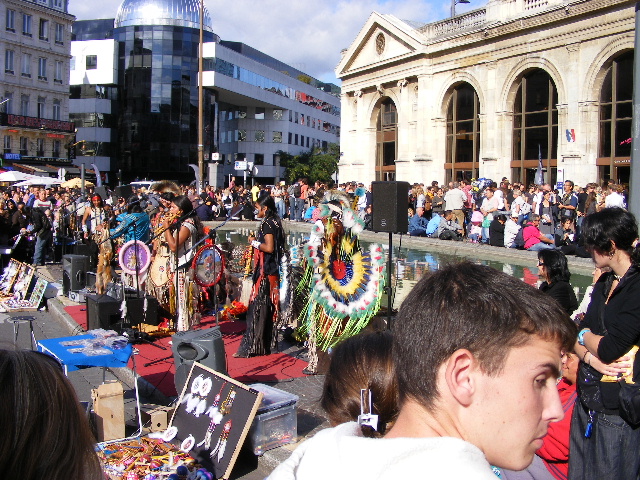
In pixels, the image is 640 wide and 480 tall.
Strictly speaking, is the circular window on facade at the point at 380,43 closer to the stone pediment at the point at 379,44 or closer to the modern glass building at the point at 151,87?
the stone pediment at the point at 379,44

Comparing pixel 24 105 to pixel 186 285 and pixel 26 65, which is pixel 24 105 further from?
pixel 186 285

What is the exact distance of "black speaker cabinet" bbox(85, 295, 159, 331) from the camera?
30.7 ft

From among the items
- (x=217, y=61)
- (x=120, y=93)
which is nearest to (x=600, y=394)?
(x=217, y=61)

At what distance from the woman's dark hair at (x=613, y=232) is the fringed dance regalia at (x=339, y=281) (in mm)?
4205

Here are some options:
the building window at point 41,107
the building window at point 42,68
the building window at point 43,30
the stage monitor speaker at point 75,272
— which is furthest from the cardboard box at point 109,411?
the building window at point 43,30

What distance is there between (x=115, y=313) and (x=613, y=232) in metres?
7.54

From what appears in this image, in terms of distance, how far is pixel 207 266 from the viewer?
30.3 feet

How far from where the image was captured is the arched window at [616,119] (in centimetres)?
2748

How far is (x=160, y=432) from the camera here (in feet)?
19.2

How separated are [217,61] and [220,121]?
18.3 meters

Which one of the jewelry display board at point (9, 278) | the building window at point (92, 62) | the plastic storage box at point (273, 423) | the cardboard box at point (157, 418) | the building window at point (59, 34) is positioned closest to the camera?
the plastic storage box at point (273, 423)

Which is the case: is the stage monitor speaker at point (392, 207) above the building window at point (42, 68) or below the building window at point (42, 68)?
below

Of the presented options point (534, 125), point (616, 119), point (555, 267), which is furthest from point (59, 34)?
point (555, 267)

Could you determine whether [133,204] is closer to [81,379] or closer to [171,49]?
[81,379]
